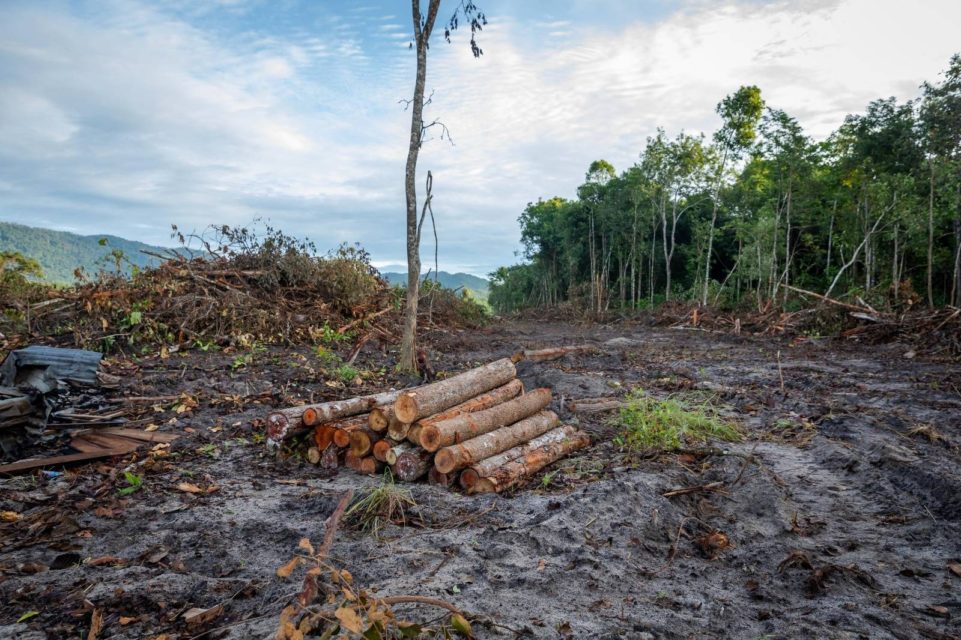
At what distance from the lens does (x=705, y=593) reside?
292cm

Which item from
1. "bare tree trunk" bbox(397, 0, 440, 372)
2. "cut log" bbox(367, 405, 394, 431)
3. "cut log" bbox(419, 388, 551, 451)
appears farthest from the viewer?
"bare tree trunk" bbox(397, 0, 440, 372)

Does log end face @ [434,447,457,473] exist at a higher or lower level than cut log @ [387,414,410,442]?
lower

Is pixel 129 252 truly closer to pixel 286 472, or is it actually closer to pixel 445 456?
pixel 286 472

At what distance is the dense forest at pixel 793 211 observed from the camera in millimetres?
19594

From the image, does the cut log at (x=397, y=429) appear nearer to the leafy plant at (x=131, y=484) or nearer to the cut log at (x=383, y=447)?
the cut log at (x=383, y=447)

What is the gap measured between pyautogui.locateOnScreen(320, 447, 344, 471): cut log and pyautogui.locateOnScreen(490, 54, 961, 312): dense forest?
16.0 meters

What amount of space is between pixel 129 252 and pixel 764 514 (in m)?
12.7

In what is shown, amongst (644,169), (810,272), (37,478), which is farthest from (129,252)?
(810,272)

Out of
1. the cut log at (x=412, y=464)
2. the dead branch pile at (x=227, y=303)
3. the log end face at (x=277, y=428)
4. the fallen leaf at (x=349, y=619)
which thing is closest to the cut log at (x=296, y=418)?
the log end face at (x=277, y=428)

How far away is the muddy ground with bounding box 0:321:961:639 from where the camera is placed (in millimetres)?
2600

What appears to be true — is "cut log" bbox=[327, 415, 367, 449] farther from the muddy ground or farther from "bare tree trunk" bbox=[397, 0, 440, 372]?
"bare tree trunk" bbox=[397, 0, 440, 372]

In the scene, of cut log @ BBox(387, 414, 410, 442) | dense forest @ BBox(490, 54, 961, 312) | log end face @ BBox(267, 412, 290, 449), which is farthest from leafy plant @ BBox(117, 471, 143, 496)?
dense forest @ BBox(490, 54, 961, 312)

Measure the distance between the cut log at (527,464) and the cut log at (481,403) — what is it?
2.31ft

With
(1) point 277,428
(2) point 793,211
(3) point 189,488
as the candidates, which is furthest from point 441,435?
(2) point 793,211
